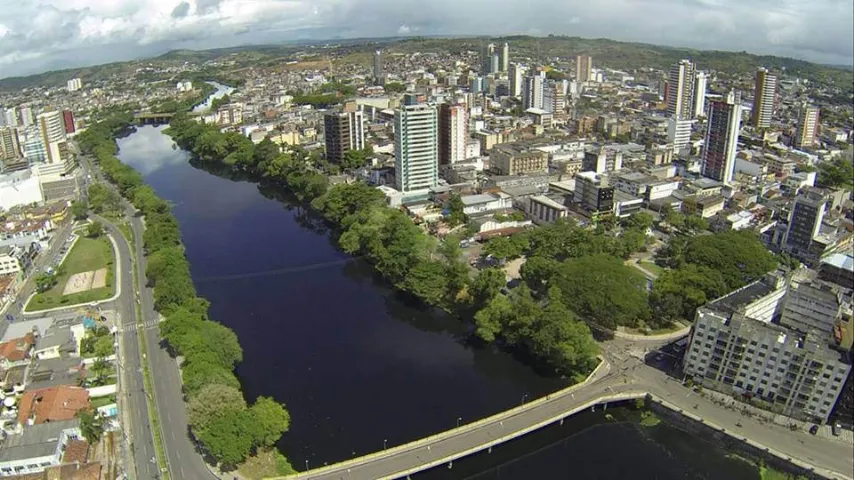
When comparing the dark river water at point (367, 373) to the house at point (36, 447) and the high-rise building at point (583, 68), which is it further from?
the high-rise building at point (583, 68)

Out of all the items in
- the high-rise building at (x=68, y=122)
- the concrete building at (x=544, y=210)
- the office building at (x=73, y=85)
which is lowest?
the concrete building at (x=544, y=210)

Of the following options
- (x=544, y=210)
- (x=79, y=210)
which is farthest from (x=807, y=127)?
(x=79, y=210)

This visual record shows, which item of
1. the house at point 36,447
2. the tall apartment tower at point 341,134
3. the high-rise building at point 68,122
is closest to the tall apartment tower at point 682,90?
the tall apartment tower at point 341,134

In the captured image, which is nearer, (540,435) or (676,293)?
(540,435)

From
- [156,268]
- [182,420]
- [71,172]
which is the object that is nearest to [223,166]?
[71,172]

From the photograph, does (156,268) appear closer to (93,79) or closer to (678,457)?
(678,457)

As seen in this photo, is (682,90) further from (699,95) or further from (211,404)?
(211,404)

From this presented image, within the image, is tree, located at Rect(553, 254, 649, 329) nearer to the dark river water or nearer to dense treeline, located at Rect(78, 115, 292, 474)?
the dark river water
